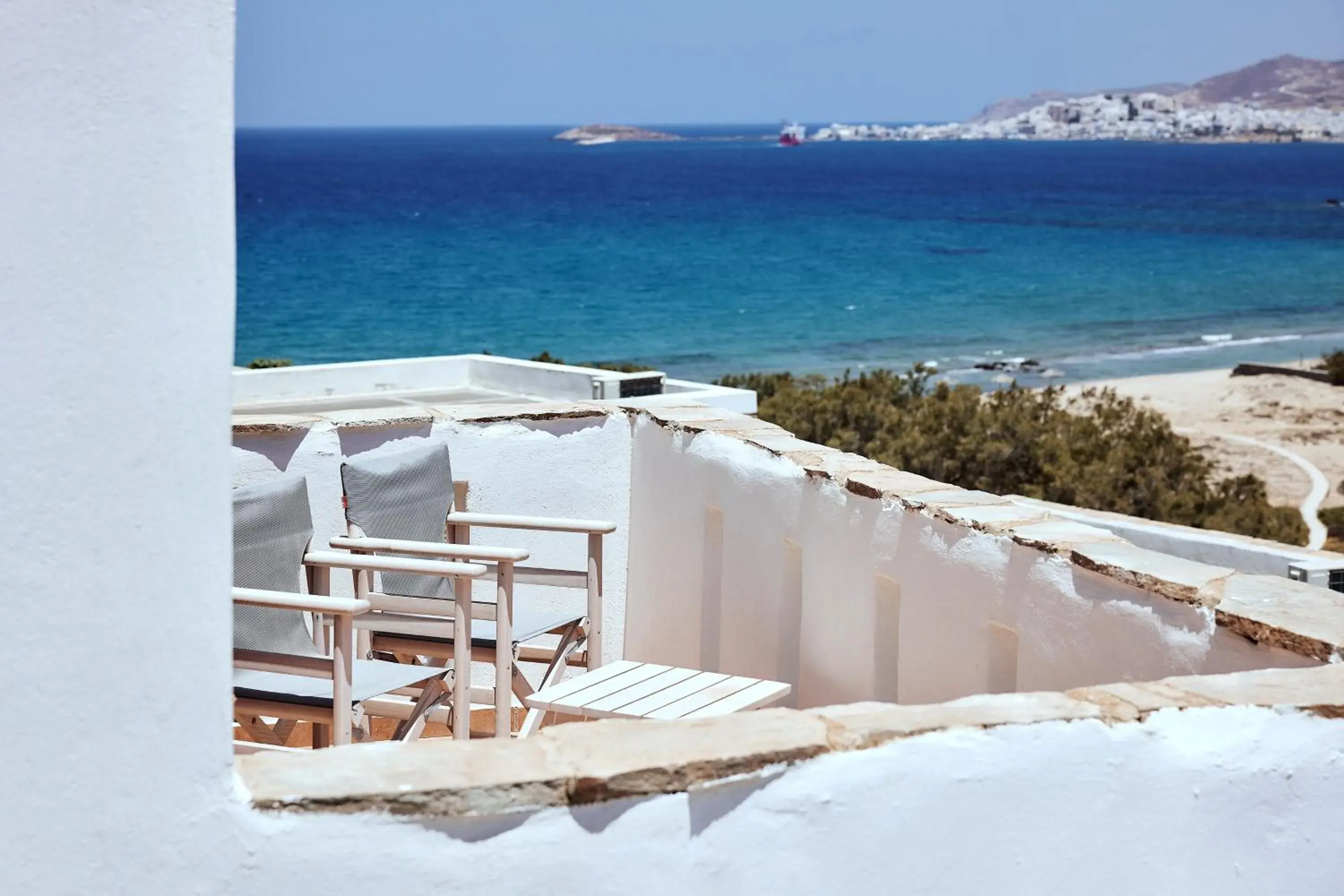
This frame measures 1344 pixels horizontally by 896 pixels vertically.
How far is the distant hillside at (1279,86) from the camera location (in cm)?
11219

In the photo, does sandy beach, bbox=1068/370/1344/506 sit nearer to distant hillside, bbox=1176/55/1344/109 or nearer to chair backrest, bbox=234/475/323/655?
chair backrest, bbox=234/475/323/655

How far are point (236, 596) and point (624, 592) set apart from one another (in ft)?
6.33

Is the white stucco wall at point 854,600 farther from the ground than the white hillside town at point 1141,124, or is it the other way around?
the white hillside town at point 1141,124

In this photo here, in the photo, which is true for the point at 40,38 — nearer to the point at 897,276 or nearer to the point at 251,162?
the point at 897,276

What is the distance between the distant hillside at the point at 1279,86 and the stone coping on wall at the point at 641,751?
118 metres

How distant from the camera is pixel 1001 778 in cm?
228

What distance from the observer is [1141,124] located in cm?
12925

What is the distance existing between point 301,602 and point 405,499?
3.32 feet

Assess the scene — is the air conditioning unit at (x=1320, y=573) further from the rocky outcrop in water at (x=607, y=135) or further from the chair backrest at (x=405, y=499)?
the rocky outcrop in water at (x=607, y=135)

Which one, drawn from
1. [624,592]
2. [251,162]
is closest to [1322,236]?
[624,592]

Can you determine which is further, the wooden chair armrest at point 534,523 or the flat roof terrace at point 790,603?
the wooden chair armrest at point 534,523

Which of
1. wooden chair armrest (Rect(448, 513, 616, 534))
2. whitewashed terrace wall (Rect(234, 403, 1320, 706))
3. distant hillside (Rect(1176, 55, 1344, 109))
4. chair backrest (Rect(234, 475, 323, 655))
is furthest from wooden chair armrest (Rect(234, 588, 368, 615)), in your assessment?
distant hillside (Rect(1176, 55, 1344, 109))

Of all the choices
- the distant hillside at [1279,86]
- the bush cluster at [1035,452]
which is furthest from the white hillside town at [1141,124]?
the bush cluster at [1035,452]

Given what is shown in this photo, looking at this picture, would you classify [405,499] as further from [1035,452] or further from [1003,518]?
[1035,452]
